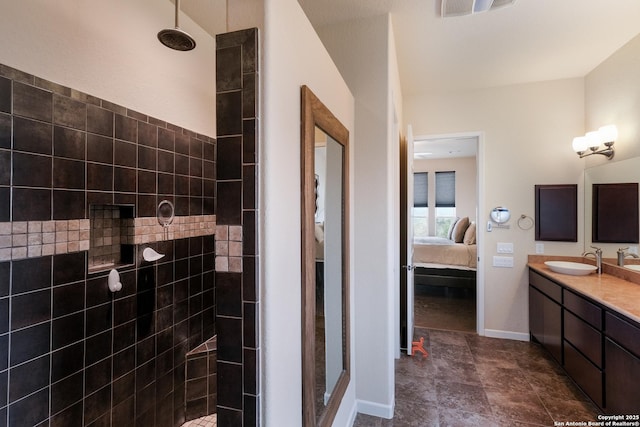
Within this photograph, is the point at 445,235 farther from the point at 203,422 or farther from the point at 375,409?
the point at 203,422

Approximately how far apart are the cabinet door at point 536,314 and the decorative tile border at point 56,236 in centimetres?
334

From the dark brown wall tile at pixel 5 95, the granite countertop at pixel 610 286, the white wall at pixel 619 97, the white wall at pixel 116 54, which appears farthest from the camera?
the white wall at pixel 619 97

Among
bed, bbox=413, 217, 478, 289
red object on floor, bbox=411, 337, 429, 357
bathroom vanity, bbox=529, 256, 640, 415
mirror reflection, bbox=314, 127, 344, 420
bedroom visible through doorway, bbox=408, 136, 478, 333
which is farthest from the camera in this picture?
bed, bbox=413, 217, 478, 289

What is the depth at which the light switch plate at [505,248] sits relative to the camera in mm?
3408

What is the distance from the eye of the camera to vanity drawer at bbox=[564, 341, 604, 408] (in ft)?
6.77

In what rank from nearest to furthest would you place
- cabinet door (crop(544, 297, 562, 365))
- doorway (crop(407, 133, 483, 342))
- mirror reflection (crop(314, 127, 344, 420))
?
mirror reflection (crop(314, 127, 344, 420))
cabinet door (crop(544, 297, 562, 365))
doorway (crop(407, 133, 483, 342))

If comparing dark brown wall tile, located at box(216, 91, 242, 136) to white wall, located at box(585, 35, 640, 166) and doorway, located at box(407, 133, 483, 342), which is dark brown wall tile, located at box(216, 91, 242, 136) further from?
white wall, located at box(585, 35, 640, 166)

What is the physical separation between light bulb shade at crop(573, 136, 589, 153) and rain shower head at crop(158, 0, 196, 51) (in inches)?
145

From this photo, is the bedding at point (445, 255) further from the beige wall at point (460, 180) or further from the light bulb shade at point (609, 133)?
the light bulb shade at point (609, 133)

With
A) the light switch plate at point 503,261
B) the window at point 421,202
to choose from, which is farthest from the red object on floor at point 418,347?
the window at point 421,202

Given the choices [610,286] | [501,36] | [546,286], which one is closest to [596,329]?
[610,286]

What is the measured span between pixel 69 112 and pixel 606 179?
13.9 ft

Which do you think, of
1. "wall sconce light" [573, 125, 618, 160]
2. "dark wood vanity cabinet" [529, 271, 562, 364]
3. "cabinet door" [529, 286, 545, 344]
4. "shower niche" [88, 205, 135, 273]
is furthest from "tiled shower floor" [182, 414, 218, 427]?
"wall sconce light" [573, 125, 618, 160]

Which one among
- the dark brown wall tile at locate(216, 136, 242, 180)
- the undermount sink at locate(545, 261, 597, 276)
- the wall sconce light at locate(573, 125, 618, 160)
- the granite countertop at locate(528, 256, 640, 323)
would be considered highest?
the wall sconce light at locate(573, 125, 618, 160)
